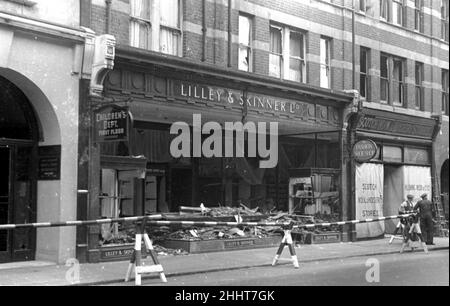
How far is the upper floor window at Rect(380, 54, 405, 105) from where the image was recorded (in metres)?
21.3

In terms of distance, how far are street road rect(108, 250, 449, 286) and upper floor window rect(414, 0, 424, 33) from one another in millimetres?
12052

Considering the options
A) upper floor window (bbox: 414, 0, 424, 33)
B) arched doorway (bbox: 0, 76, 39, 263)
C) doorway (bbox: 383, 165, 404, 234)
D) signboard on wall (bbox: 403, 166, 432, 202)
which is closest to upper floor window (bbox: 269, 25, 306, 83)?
doorway (bbox: 383, 165, 404, 234)

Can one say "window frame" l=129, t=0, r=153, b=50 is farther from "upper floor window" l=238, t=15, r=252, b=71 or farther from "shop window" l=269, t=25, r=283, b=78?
"shop window" l=269, t=25, r=283, b=78

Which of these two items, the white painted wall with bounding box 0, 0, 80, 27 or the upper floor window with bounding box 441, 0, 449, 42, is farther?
the upper floor window with bounding box 441, 0, 449, 42

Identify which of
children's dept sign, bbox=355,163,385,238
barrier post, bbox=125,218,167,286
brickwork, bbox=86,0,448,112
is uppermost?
brickwork, bbox=86,0,448,112

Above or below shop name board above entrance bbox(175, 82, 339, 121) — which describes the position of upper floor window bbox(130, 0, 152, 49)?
above

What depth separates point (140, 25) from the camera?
14.4 meters

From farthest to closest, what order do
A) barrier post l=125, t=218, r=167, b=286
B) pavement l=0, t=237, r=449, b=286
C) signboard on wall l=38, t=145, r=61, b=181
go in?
signboard on wall l=38, t=145, r=61, b=181 < pavement l=0, t=237, r=449, b=286 < barrier post l=125, t=218, r=167, b=286

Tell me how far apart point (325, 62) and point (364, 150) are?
320 cm

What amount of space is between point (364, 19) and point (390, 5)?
5.53ft

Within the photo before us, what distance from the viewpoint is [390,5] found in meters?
21.3

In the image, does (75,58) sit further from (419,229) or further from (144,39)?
(419,229)

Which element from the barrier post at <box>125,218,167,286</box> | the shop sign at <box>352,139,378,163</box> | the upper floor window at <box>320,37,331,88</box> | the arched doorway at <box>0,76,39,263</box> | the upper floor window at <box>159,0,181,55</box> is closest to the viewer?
the barrier post at <box>125,218,167,286</box>
